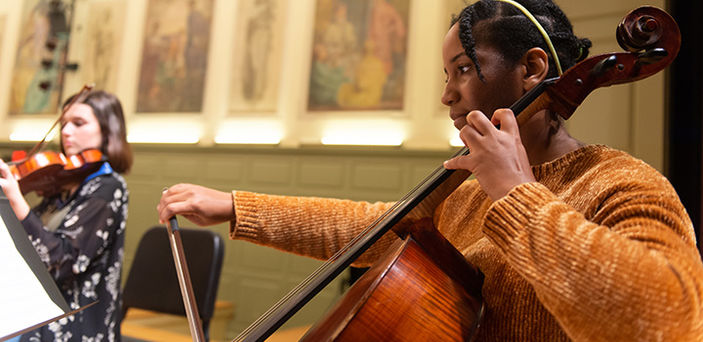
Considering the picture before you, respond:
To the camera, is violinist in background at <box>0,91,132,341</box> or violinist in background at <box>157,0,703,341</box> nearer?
violinist in background at <box>157,0,703,341</box>

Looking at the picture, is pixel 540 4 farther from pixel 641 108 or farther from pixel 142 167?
pixel 142 167

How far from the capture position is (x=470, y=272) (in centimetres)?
88

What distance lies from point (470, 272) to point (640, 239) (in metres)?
0.26

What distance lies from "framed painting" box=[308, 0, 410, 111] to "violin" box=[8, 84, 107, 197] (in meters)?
1.72

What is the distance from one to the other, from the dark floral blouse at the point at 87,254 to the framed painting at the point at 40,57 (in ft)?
10.3

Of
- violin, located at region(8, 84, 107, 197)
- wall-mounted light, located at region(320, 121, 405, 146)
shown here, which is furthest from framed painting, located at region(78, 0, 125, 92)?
violin, located at region(8, 84, 107, 197)

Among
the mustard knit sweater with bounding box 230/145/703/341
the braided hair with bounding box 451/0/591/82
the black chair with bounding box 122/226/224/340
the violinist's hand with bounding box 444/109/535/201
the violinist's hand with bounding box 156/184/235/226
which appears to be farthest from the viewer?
the black chair with bounding box 122/226/224/340

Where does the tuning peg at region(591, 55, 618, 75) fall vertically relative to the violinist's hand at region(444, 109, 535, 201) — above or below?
above

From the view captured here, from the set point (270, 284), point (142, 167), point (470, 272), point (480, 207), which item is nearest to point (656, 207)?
point (470, 272)

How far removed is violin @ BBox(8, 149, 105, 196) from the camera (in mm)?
2021

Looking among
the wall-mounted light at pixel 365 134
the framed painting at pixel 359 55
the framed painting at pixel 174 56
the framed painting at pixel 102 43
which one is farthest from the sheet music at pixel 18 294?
the framed painting at pixel 102 43

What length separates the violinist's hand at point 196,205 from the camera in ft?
3.66

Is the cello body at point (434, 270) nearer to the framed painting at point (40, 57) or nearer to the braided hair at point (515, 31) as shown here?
the braided hair at point (515, 31)

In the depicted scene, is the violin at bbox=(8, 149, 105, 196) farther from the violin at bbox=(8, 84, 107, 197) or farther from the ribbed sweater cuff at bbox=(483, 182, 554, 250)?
the ribbed sweater cuff at bbox=(483, 182, 554, 250)
